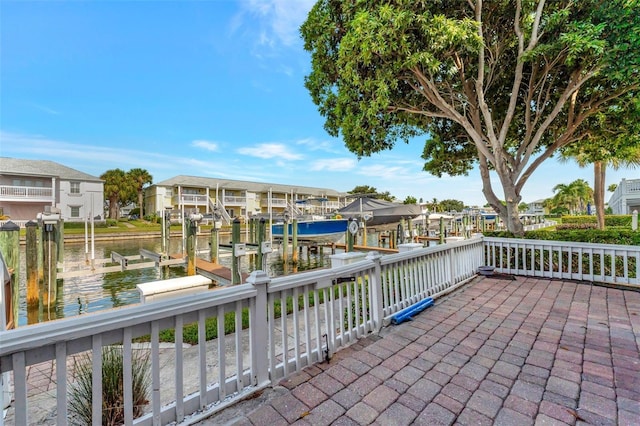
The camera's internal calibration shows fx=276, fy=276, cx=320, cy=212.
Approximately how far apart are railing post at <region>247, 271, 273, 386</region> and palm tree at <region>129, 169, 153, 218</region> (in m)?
37.3

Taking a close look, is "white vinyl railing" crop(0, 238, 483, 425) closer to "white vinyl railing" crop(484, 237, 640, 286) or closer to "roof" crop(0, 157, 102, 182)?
"white vinyl railing" crop(484, 237, 640, 286)

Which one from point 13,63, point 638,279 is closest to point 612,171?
point 638,279

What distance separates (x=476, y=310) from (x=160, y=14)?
7.94 meters

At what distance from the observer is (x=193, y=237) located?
816 cm

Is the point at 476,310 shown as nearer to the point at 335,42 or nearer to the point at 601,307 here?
the point at 601,307

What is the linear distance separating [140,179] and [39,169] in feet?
35.0

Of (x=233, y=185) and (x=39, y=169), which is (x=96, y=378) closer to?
(x=39, y=169)

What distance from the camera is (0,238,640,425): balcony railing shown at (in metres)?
1.38

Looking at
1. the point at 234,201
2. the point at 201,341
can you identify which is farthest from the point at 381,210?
the point at 234,201

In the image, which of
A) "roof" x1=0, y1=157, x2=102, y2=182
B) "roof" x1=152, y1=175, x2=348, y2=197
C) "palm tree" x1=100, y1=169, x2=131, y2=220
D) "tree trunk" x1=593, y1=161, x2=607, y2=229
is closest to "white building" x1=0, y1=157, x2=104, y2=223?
"roof" x1=0, y1=157, x2=102, y2=182

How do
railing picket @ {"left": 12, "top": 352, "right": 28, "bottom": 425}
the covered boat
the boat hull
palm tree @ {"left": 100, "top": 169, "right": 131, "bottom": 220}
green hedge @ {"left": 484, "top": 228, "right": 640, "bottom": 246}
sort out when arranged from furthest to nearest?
palm tree @ {"left": 100, "top": 169, "right": 131, "bottom": 220}, the boat hull, the covered boat, green hedge @ {"left": 484, "top": 228, "right": 640, "bottom": 246}, railing picket @ {"left": 12, "top": 352, "right": 28, "bottom": 425}

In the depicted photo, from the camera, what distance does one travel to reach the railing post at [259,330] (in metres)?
2.20

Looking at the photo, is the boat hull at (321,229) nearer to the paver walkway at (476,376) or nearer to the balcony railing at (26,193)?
the paver walkway at (476,376)

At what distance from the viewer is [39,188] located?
21.6 metres
